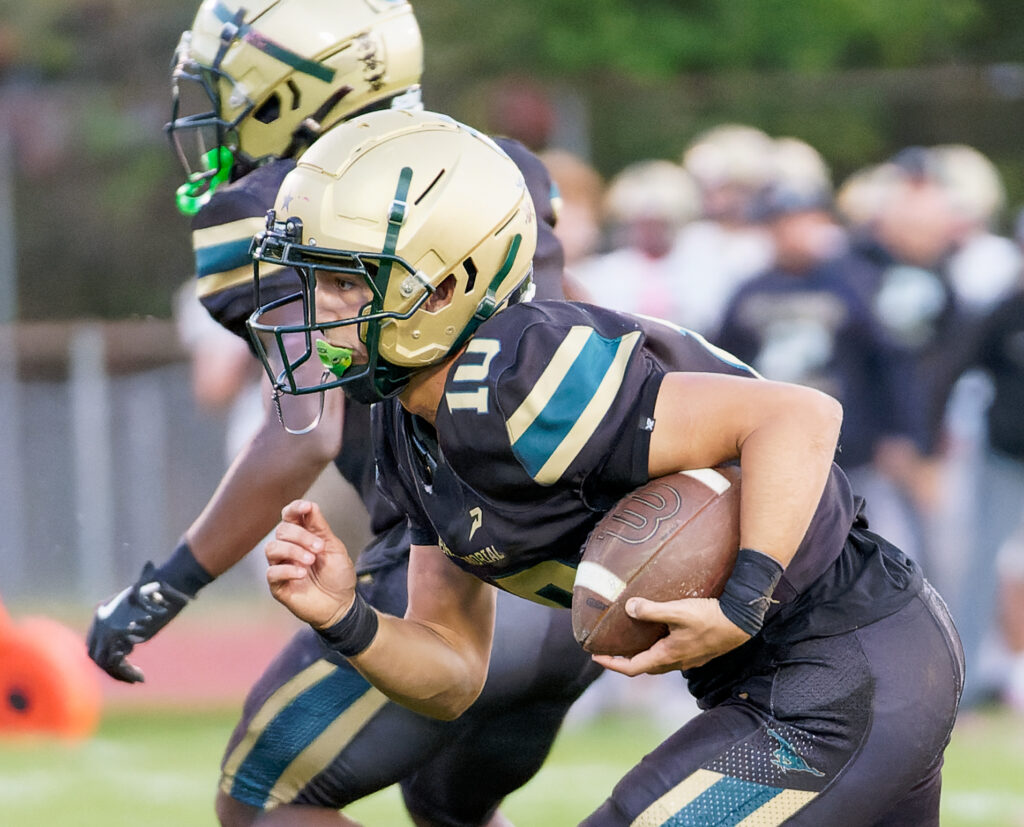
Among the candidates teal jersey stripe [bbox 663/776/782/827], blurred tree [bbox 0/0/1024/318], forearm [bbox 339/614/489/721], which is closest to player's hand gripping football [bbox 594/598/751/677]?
teal jersey stripe [bbox 663/776/782/827]

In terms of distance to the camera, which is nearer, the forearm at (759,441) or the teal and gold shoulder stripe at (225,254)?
the forearm at (759,441)

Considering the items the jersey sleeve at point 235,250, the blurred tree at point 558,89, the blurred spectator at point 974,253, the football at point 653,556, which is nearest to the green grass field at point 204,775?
the blurred spectator at point 974,253

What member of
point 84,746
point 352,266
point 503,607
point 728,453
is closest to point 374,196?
point 352,266

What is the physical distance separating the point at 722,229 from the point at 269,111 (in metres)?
5.35

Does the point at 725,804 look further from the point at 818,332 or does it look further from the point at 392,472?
the point at 818,332

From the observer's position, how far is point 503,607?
154 inches

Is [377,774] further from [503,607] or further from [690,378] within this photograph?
[690,378]

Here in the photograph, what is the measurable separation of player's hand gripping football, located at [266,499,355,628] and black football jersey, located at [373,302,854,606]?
0.20 metres

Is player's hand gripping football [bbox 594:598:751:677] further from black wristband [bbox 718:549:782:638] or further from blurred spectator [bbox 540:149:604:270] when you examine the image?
blurred spectator [bbox 540:149:604:270]

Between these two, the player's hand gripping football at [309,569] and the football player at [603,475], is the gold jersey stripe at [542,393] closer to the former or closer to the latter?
the football player at [603,475]

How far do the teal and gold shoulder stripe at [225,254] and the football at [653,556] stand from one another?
1.13m

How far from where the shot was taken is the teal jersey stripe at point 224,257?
377cm

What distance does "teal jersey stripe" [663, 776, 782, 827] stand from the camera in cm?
306

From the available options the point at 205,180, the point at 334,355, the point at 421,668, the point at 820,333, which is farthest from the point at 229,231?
the point at 820,333
